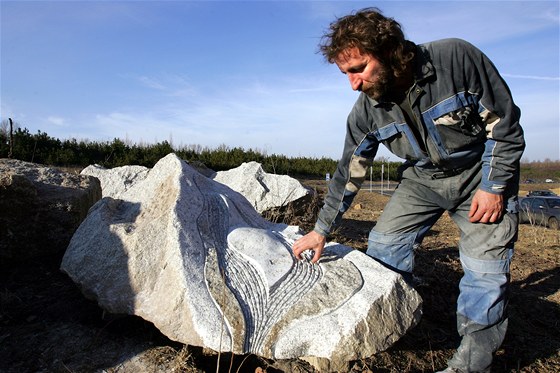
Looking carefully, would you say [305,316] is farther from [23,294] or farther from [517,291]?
[517,291]

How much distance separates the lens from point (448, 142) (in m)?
2.35

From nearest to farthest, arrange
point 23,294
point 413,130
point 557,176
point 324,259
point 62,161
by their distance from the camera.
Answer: point 413,130 → point 324,259 → point 23,294 → point 62,161 → point 557,176

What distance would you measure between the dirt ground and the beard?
146 centimetres

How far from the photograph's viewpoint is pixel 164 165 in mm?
3234

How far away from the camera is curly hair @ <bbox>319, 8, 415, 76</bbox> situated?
84.6 inches

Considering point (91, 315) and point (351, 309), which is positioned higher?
point (351, 309)

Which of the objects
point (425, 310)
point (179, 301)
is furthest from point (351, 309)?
point (425, 310)

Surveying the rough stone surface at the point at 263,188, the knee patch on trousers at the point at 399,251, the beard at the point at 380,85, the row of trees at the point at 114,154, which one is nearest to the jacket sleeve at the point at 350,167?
the beard at the point at 380,85

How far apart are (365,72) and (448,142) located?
23.5 inches

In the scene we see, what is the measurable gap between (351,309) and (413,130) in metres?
1.05

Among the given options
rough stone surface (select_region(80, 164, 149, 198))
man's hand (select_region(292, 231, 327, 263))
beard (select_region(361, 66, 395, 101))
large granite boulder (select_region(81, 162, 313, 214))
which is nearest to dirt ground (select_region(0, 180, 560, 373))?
man's hand (select_region(292, 231, 327, 263))

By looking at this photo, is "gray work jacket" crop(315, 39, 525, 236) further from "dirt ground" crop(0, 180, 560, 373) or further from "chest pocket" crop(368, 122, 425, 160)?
"dirt ground" crop(0, 180, 560, 373)

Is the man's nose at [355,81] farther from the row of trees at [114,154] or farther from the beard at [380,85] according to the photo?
the row of trees at [114,154]

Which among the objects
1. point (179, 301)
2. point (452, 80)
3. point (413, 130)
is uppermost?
point (452, 80)
